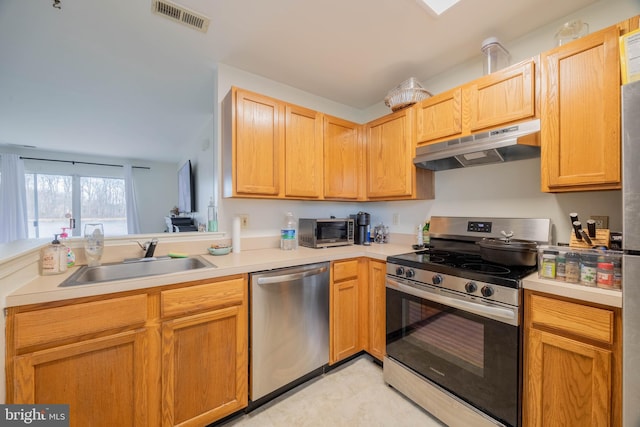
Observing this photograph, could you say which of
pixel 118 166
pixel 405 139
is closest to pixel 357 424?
pixel 405 139

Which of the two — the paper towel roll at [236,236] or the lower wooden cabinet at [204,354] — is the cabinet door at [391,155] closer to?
the paper towel roll at [236,236]

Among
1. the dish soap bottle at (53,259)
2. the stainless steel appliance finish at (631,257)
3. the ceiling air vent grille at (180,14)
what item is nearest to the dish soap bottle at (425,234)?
the stainless steel appliance finish at (631,257)

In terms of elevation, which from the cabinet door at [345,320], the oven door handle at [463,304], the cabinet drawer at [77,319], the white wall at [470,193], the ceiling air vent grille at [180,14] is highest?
the ceiling air vent grille at [180,14]

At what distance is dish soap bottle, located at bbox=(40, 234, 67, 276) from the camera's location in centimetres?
125

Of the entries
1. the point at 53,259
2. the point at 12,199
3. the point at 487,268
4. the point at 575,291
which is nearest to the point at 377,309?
the point at 487,268

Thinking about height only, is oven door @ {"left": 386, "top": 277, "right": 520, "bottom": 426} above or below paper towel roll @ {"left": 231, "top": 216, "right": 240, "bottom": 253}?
below

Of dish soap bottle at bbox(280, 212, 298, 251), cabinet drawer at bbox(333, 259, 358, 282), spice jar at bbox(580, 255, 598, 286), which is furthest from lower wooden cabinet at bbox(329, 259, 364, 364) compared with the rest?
spice jar at bbox(580, 255, 598, 286)

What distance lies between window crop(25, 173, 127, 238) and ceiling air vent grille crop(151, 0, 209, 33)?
185 inches

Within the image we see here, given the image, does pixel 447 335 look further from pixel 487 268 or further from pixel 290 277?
pixel 290 277

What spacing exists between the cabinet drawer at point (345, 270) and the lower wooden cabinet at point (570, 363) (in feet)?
3.57

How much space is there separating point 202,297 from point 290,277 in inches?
20.8

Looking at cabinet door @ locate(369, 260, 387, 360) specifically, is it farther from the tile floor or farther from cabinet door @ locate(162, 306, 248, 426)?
cabinet door @ locate(162, 306, 248, 426)

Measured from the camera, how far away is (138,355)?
1173mm

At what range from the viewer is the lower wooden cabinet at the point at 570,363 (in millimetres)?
→ 985
